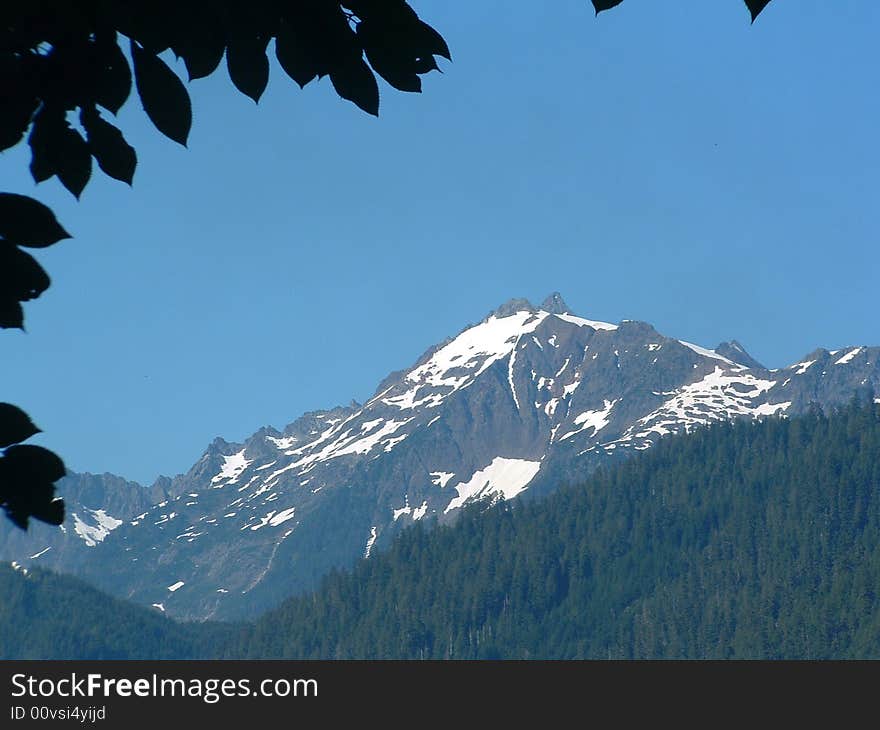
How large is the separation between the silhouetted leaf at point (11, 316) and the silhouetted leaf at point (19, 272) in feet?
0.17

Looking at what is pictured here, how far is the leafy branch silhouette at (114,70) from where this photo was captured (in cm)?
427

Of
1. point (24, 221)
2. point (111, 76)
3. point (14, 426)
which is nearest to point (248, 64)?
point (111, 76)

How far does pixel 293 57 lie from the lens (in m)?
4.69

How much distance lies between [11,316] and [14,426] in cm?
39

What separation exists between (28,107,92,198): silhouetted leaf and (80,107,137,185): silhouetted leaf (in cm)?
4

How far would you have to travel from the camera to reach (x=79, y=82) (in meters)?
4.35

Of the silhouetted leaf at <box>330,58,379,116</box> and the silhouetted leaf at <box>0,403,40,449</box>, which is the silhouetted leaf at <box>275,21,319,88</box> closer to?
the silhouetted leaf at <box>330,58,379,116</box>

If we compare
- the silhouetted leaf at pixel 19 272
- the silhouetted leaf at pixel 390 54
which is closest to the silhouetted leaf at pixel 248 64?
the silhouetted leaf at pixel 390 54

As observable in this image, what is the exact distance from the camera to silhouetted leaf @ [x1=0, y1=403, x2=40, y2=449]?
428 cm

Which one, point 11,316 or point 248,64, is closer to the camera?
point 11,316

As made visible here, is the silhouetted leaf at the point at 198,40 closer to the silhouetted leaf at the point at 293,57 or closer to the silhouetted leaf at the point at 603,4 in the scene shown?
the silhouetted leaf at the point at 293,57

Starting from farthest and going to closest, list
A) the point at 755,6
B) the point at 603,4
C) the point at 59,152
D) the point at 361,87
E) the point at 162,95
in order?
the point at 361,87 < the point at 59,152 < the point at 162,95 < the point at 603,4 < the point at 755,6

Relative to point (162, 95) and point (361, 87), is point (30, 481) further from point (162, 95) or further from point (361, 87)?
point (361, 87)
